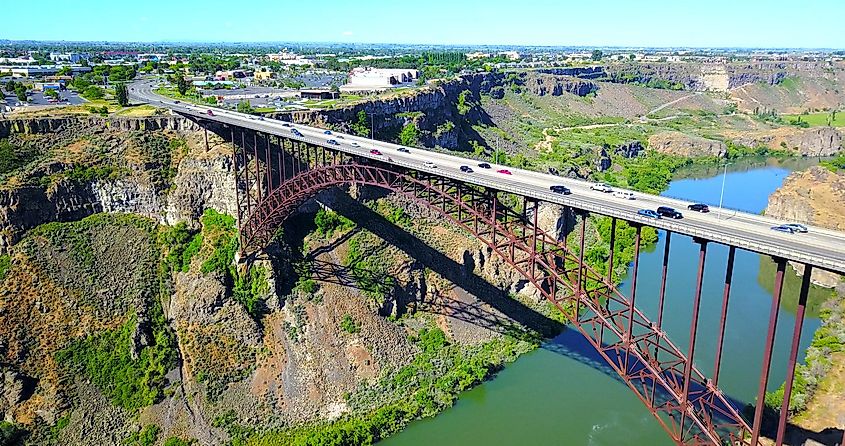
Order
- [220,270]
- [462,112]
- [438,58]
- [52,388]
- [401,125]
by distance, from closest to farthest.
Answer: [52,388]
[220,270]
[401,125]
[462,112]
[438,58]

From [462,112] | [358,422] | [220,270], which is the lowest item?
[358,422]

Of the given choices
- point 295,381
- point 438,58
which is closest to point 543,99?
point 438,58

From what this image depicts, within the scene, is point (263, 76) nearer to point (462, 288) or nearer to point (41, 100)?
point (41, 100)

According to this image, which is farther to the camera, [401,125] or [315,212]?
[401,125]

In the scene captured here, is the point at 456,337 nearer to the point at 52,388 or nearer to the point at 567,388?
the point at 567,388

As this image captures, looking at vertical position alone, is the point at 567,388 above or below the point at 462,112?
below

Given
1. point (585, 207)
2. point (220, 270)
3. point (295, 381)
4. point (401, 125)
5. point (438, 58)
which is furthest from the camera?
point (438, 58)
